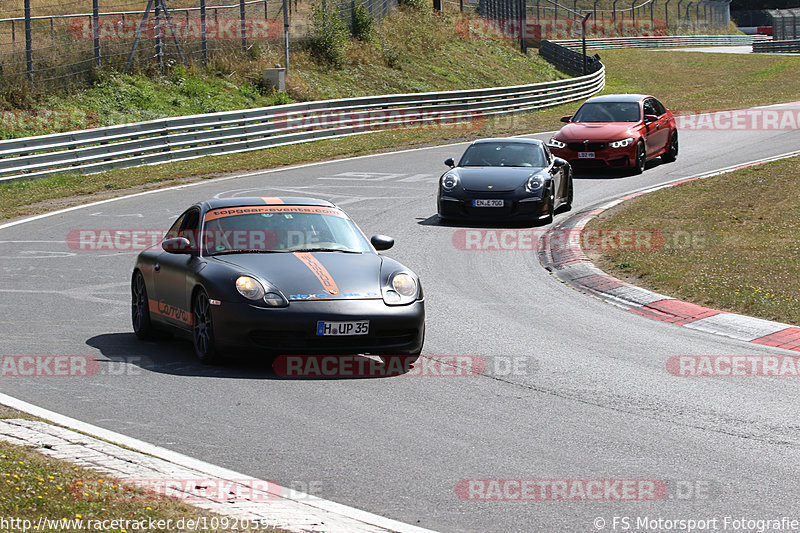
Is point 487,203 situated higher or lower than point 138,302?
lower

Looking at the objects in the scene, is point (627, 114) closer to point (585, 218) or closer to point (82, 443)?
point (585, 218)

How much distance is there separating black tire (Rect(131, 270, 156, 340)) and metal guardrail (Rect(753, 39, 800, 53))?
232ft

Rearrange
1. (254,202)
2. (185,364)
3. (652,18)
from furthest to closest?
(652,18) → (254,202) → (185,364)

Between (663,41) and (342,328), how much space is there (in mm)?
81443

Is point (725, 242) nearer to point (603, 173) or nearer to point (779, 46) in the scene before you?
point (603, 173)

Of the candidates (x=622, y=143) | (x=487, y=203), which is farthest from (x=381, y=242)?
(x=622, y=143)

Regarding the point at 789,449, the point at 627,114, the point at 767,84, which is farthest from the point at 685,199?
the point at 767,84

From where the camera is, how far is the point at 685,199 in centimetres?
1944

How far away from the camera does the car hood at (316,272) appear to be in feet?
28.8

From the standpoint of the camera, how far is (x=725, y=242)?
1536 centimetres

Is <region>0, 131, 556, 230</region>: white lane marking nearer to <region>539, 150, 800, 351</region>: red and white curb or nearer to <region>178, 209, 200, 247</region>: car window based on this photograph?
<region>178, 209, 200, 247</region>: car window

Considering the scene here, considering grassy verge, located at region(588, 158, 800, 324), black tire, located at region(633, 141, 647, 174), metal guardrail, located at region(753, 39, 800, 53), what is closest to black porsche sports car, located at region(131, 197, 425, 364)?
grassy verge, located at region(588, 158, 800, 324)

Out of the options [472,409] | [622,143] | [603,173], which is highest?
[622,143]

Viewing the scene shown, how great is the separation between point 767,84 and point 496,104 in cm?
1948
